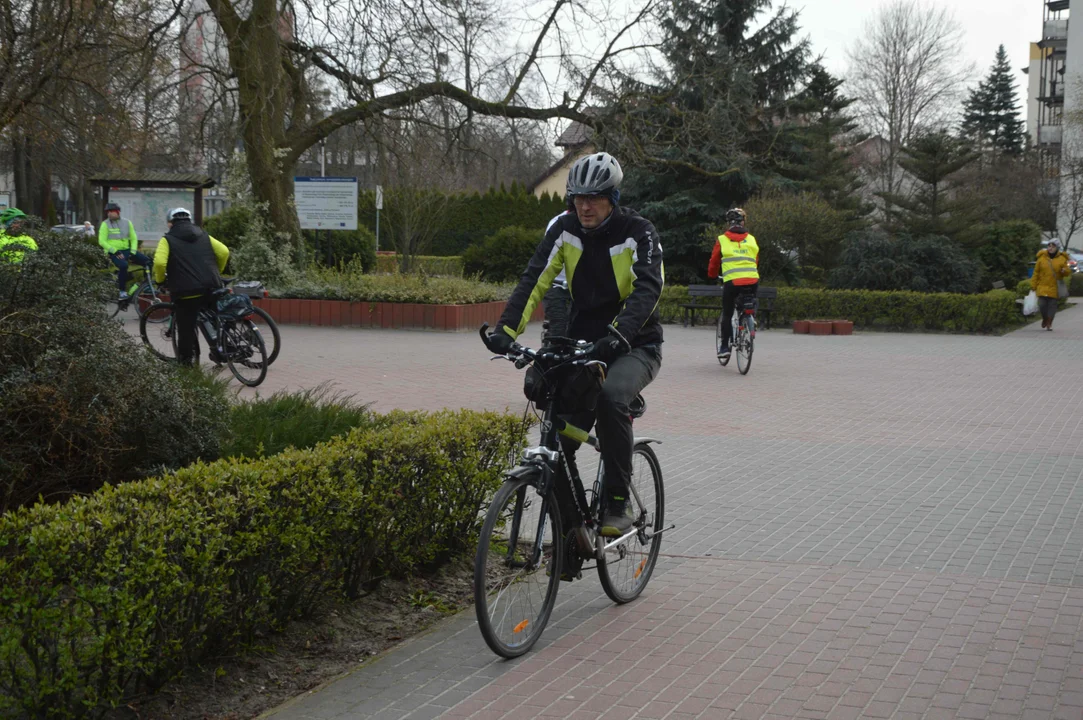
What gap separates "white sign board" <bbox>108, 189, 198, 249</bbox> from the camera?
80.4 feet

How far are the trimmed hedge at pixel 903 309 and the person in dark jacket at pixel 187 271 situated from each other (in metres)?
14.0

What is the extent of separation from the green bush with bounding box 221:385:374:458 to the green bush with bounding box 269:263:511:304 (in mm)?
13506

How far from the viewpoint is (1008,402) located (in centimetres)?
1272

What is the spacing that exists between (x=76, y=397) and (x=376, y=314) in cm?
1545

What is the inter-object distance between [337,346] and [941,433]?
9.33m

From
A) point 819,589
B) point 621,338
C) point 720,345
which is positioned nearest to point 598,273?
point 621,338

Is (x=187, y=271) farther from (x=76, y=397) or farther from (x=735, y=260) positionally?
(x=76, y=397)

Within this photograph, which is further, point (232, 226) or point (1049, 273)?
point (232, 226)

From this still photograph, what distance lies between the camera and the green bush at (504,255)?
2883 cm

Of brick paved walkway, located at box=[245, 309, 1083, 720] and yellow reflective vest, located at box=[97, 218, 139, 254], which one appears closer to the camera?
brick paved walkway, located at box=[245, 309, 1083, 720]

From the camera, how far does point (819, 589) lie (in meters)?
5.70

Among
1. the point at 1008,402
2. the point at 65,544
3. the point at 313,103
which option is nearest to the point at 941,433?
the point at 1008,402

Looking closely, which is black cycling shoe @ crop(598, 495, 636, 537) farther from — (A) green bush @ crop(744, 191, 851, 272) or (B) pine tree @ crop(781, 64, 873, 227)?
(B) pine tree @ crop(781, 64, 873, 227)

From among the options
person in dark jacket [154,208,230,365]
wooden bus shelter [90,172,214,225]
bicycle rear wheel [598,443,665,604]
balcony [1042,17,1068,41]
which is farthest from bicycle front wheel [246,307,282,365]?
balcony [1042,17,1068,41]
